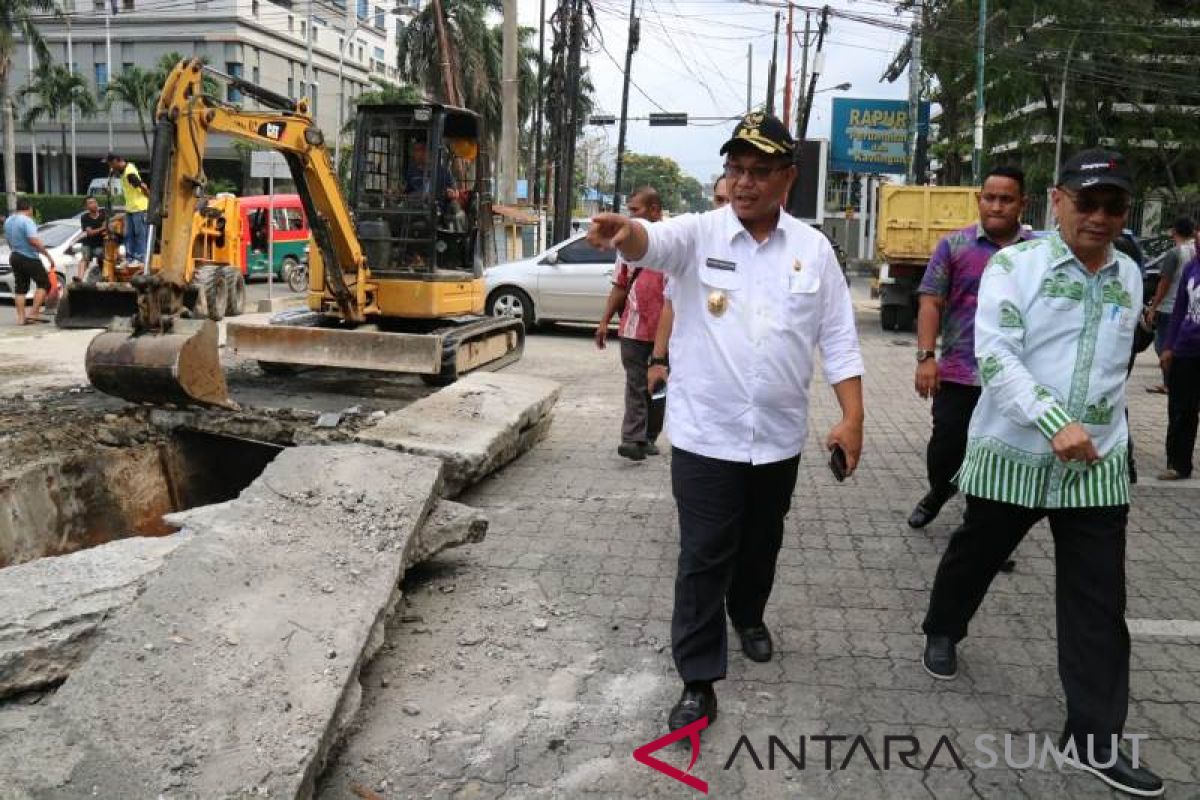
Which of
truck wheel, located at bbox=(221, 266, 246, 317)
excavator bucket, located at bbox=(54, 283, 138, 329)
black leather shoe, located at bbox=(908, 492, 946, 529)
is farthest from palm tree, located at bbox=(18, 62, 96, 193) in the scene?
black leather shoe, located at bbox=(908, 492, 946, 529)

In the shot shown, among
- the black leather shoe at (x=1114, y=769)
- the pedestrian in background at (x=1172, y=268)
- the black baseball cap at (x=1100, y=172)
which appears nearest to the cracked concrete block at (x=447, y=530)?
the black leather shoe at (x=1114, y=769)

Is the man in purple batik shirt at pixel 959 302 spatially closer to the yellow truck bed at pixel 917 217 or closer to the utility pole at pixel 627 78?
the yellow truck bed at pixel 917 217

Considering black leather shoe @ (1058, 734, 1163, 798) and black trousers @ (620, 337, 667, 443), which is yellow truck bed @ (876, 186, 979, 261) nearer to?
black trousers @ (620, 337, 667, 443)

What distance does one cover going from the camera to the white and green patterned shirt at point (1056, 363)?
10.1ft

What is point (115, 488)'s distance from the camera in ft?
19.5

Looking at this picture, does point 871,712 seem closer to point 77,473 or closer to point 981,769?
point 981,769

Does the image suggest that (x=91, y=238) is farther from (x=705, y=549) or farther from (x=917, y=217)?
Answer: (x=705, y=549)

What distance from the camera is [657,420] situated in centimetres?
740

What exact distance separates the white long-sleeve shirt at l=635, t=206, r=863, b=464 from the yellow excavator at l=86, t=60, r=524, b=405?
618 centimetres

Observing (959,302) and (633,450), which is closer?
(959,302)

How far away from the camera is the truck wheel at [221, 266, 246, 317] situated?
16.4 meters

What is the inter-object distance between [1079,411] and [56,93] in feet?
201

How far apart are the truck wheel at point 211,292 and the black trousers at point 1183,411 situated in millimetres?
12781

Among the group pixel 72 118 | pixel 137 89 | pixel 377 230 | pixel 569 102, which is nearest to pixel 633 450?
pixel 377 230
